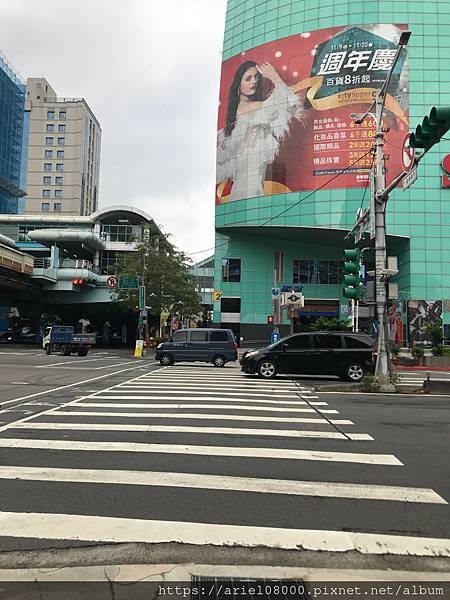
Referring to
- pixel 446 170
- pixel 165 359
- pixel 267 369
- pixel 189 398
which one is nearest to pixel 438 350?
pixel 267 369

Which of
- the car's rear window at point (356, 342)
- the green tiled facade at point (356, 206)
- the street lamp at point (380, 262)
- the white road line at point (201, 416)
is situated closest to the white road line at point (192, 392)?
the white road line at point (201, 416)

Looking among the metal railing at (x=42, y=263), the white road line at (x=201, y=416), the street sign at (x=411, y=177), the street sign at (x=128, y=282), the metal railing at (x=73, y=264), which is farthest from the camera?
the metal railing at (x=73, y=264)

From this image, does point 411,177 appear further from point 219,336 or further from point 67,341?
point 67,341

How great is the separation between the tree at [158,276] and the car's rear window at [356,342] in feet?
84.7

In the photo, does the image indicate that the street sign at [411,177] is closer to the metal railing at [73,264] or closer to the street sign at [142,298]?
the street sign at [142,298]

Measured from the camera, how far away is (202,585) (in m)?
3.24

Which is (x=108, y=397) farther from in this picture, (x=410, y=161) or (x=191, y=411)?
Result: (x=410, y=161)

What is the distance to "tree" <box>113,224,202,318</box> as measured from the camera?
4097 cm

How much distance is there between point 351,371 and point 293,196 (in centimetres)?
3486

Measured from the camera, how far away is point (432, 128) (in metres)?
9.79

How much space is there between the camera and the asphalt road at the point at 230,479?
393 centimetres

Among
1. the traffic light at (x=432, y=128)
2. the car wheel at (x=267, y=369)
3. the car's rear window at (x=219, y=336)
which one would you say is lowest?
the car wheel at (x=267, y=369)

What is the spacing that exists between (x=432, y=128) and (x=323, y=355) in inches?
351

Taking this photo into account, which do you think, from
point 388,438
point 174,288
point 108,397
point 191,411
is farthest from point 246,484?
point 174,288
